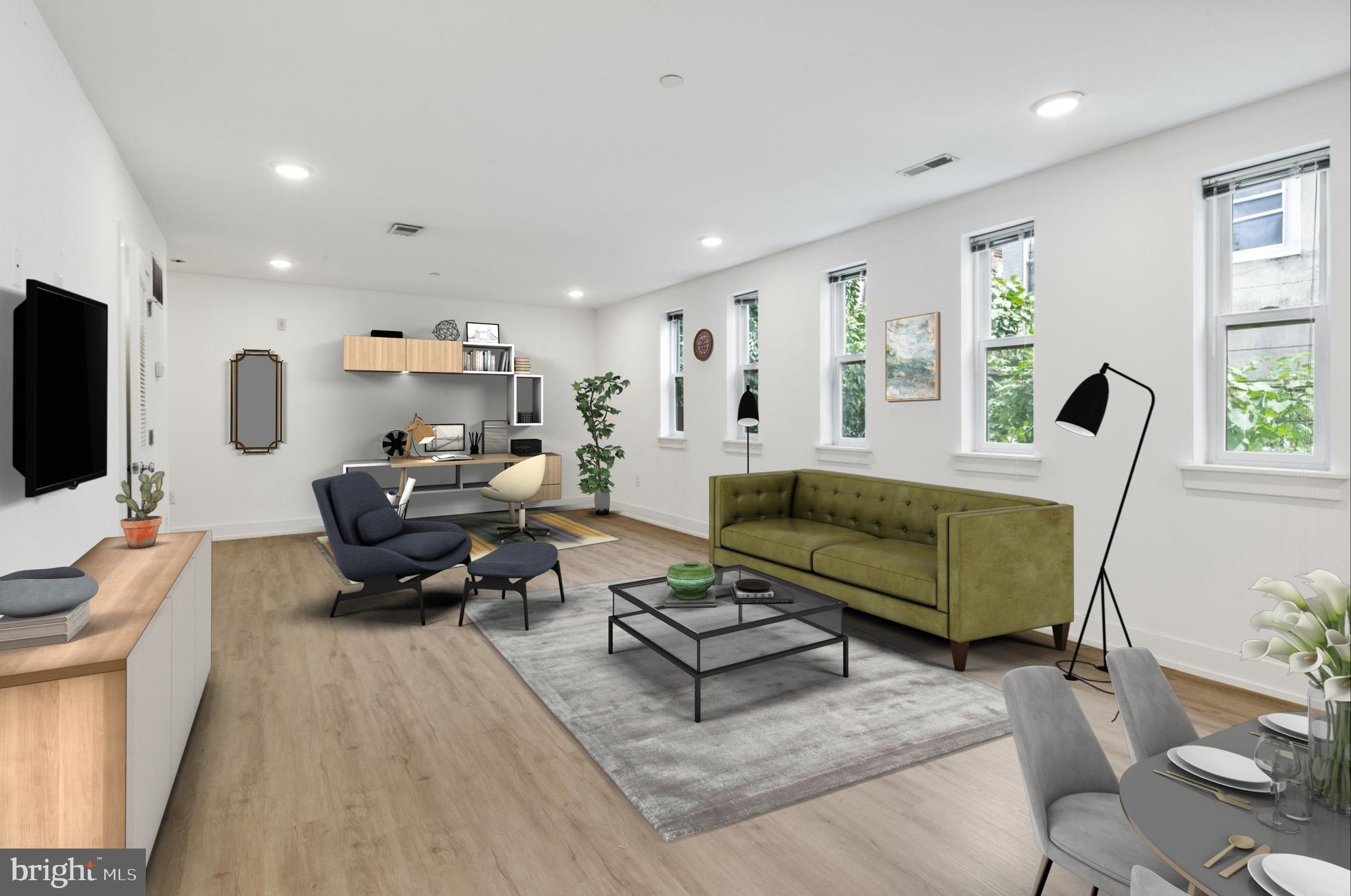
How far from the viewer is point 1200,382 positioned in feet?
11.5

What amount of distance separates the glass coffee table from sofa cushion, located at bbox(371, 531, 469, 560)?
1.33m

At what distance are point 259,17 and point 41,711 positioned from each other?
228 centimetres

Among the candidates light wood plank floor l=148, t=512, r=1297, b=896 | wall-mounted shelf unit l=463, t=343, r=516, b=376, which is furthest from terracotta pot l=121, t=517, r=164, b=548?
wall-mounted shelf unit l=463, t=343, r=516, b=376

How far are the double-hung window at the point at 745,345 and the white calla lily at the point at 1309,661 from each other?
5.64 m

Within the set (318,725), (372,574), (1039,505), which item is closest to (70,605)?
(318,725)

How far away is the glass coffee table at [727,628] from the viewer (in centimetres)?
310

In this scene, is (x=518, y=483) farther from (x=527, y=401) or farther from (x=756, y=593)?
(x=756, y=593)

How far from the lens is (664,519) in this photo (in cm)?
798

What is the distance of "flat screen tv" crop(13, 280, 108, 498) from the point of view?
2148 millimetres

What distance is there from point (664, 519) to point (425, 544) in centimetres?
371

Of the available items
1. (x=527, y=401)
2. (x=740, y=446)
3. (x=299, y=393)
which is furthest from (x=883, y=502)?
(x=299, y=393)

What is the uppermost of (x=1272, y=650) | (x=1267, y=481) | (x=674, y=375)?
(x=674, y=375)

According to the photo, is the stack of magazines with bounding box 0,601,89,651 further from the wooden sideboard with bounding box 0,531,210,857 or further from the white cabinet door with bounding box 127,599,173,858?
the white cabinet door with bounding box 127,599,173,858

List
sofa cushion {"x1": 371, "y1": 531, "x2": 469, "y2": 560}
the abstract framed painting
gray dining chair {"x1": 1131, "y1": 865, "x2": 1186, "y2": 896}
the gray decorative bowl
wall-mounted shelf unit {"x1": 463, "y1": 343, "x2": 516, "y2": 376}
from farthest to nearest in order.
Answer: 1. wall-mounted shelf unit {"x1": 463, "y1": 343, "x2": 516, "y2": 376}
2. the abstract framed painting
3. sofa cushion {"x1": 371, "y1": 531, "x2": 469, "y2": 560}
4. the gray decorative bowl
5. gray dining chair {"x1": 1131, "y1": 865, "x2": 1186, "y2": 896}
